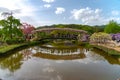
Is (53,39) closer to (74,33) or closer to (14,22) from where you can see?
(74,33)

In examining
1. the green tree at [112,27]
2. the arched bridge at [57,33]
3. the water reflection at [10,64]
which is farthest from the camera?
the green tree at [112,27]

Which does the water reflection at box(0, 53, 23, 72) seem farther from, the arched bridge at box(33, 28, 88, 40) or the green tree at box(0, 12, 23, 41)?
the arched bridge at box(33, 28, 88, 40)

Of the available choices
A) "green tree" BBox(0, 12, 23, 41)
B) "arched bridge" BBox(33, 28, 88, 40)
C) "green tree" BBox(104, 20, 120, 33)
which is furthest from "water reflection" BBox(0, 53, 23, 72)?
"green tree" BBox(104, 20, 120, 33)

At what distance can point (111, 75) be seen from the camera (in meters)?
13.9

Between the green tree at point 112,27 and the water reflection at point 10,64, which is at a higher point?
the green tree at point 112,27

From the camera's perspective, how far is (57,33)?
6391cm

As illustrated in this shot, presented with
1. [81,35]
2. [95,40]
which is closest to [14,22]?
[95,40]

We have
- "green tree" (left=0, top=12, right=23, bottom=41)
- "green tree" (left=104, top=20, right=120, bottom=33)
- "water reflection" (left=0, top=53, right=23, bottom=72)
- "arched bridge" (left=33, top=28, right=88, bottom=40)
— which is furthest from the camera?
"green tree" (left=104, top=20, right=120, bottom=33)

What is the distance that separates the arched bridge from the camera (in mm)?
57241

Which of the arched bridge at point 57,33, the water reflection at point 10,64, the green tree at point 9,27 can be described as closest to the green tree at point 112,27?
the arched bridge at point 57,33

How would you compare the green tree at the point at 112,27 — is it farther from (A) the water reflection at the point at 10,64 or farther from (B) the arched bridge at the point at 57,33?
(A) the water reflection at the point at 10,64

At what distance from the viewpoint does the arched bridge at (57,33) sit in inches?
2254

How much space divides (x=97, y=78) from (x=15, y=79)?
5.02 m

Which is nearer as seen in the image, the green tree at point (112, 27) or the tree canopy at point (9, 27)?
the tree canopy at point (9, 27)
